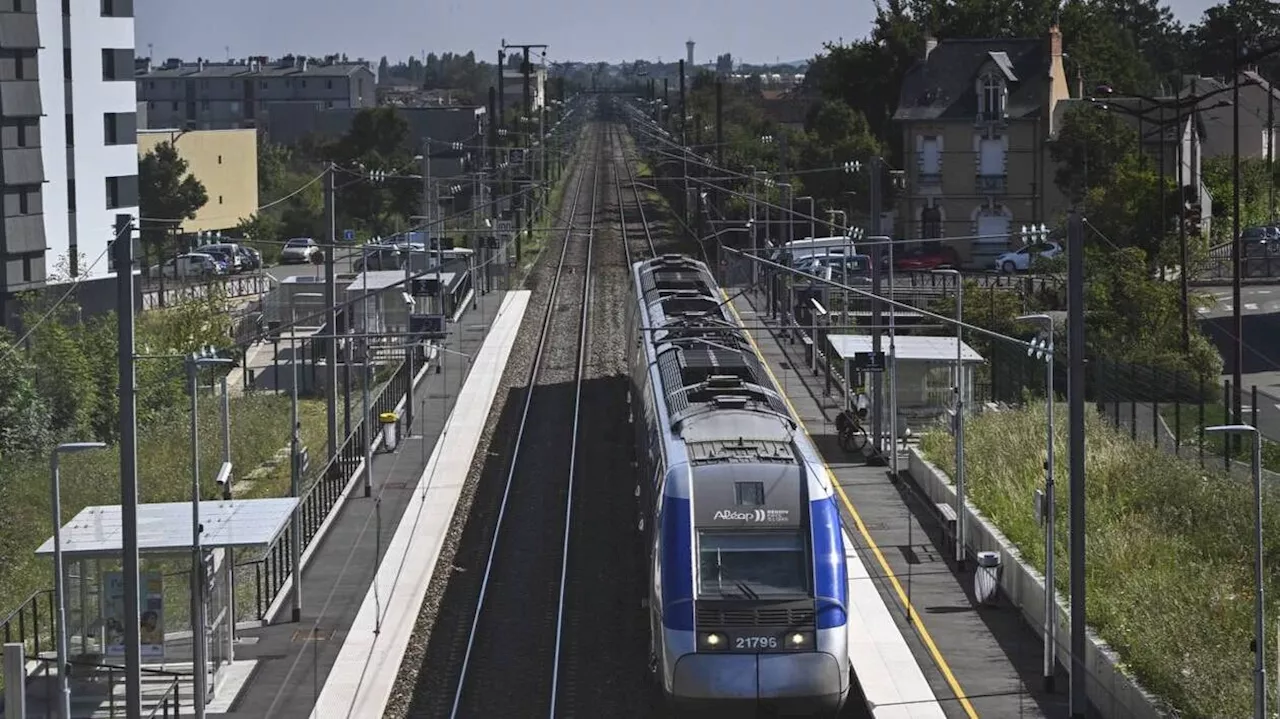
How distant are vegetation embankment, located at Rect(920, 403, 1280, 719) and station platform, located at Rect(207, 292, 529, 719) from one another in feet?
27.8

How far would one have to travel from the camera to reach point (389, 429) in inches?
1398

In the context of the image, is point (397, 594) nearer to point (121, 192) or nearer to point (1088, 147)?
point (121, 192)

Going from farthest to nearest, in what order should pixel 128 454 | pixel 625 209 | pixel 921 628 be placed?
pixel 625 209
pixel 921 628
pixel 128 454

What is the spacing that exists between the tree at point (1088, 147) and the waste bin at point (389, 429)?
1370 inches

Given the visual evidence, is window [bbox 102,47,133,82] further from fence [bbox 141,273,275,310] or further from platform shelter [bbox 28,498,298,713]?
platform shelter [bbox 28,498,298,713]

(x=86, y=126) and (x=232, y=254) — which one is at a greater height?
(x=86, y=126)

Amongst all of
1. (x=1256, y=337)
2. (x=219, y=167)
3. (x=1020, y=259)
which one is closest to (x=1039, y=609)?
(x=1256, y=337)

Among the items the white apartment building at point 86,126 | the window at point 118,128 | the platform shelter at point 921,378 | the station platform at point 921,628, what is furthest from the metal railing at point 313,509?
the window at point 118,128

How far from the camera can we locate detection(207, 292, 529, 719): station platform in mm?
21641

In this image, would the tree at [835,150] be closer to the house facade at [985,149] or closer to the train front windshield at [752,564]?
the house facade at [985,149]

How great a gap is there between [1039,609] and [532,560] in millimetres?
8899

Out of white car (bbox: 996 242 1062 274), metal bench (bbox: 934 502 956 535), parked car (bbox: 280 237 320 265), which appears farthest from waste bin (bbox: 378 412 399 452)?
parked car (bbox: 280 237 320 265)

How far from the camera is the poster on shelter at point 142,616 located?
2105 cm

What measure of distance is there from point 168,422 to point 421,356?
819 cm
